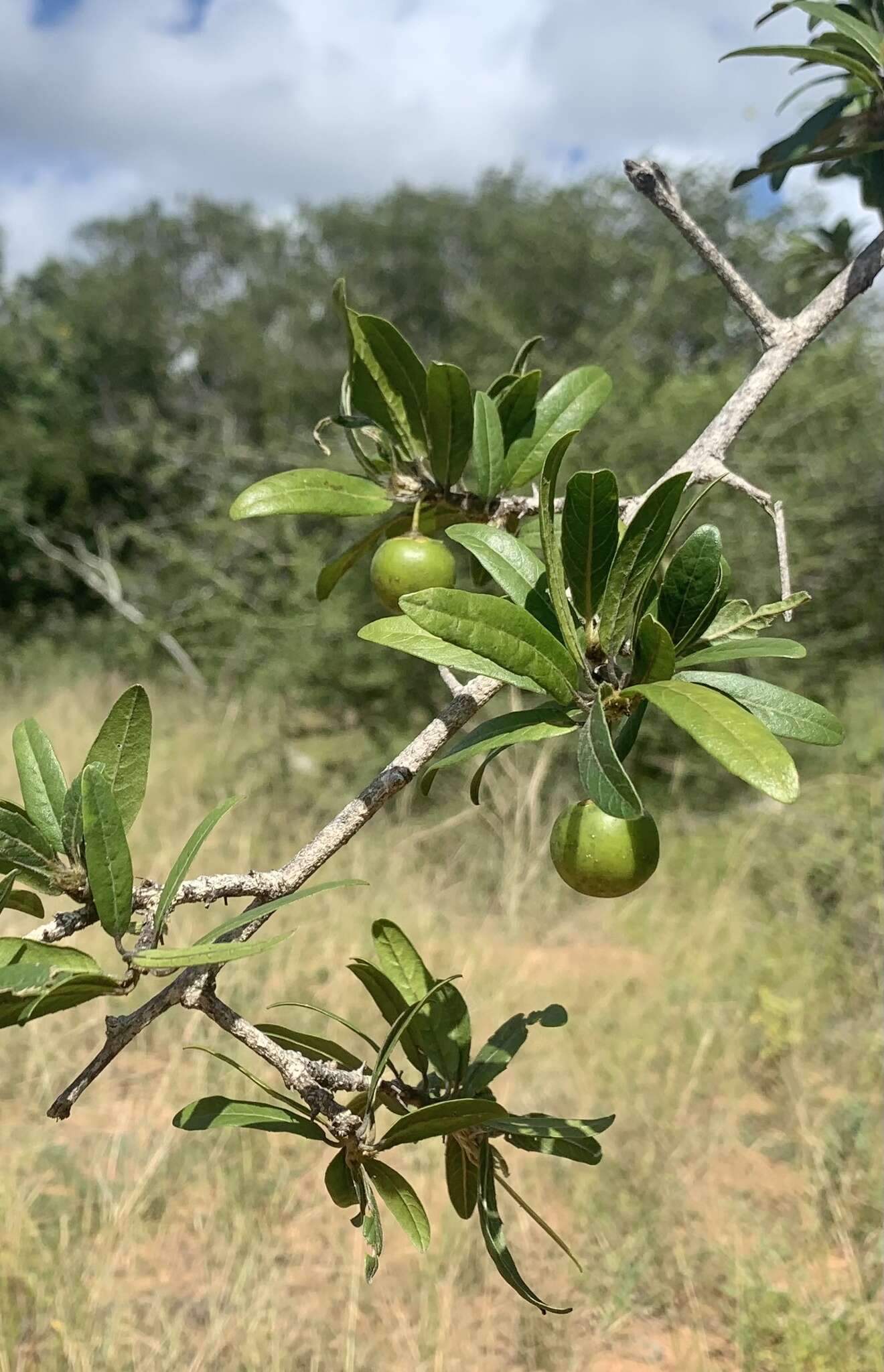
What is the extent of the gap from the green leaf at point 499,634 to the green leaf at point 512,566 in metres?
0.04

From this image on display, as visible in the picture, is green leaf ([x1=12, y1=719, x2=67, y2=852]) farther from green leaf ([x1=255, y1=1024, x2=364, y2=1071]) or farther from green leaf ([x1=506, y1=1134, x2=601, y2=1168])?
green leaf ([x1=506, y1=1134, x2=601, y2=1168])

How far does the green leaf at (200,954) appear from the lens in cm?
32

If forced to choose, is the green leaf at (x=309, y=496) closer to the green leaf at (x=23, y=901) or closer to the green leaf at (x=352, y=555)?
the green leaf at (x=352, y=555)

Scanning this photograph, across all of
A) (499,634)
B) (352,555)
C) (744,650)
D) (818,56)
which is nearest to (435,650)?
(499,634)

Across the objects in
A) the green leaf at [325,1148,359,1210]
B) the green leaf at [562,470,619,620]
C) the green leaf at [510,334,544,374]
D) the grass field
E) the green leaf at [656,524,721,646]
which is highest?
the green leaf at [510,334,544,374]

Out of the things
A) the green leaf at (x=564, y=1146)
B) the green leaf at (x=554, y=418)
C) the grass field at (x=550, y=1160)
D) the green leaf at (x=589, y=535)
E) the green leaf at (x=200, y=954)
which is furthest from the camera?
the grass field at (x=550, y=1160)

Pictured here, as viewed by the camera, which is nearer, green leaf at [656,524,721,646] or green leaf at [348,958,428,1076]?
green leaf at [656,524,721,646]

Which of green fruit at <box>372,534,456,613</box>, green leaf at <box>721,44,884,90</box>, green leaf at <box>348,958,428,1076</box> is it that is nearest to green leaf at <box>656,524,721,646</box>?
green fruit at <box>372,534,456,613</box>

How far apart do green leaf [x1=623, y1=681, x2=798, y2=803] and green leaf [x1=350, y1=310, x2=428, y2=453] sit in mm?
300

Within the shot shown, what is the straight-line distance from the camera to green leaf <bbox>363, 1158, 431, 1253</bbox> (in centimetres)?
47

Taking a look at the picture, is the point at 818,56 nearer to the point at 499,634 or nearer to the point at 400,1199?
the point at 499,634

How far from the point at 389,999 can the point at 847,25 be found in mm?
715

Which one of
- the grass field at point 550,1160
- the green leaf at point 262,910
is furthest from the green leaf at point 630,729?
the grass field at point 550,1160

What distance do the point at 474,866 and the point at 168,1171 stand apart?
2.27 metres
